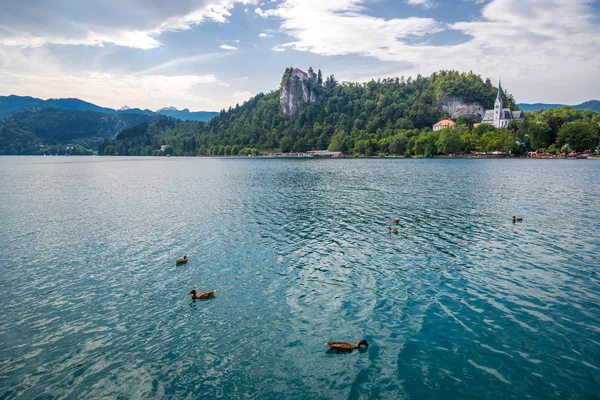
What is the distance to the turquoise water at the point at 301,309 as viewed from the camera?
44.8ft

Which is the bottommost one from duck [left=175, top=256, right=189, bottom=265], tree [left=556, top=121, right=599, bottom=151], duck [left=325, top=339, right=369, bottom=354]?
duck [left=325, top=339, right=369, bottom=354]

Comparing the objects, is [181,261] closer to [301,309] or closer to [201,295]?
[201,295]

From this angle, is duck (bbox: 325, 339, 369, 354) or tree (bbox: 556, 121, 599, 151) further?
tree (bbox: 556, 121, 599, 151)

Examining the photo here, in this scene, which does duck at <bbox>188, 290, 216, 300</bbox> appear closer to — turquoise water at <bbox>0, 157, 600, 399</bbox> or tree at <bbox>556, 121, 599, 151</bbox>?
turquoise water at <bbox>0, 157, 600, 399</bbox>

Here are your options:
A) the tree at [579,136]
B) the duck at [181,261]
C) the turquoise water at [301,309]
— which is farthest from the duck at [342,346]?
the tree at [579,136]

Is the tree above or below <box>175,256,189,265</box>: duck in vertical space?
above

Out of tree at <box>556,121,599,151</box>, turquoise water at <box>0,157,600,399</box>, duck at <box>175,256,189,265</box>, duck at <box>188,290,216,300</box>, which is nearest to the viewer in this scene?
turquoise water at <box>0,157,600,399</box>

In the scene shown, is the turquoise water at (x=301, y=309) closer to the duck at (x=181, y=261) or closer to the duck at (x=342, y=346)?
the duck at (x=342, y=346)

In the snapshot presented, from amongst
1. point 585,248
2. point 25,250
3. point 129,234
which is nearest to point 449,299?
point 585,248

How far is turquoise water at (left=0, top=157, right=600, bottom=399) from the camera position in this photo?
13664 millimetres

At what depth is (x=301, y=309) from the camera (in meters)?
19.8

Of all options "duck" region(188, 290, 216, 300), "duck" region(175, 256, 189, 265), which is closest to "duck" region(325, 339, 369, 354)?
"duck" region(188, 290, 216, 300)

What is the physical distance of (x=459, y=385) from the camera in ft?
43.4

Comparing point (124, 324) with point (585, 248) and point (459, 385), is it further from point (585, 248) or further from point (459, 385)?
point (585, 248)
